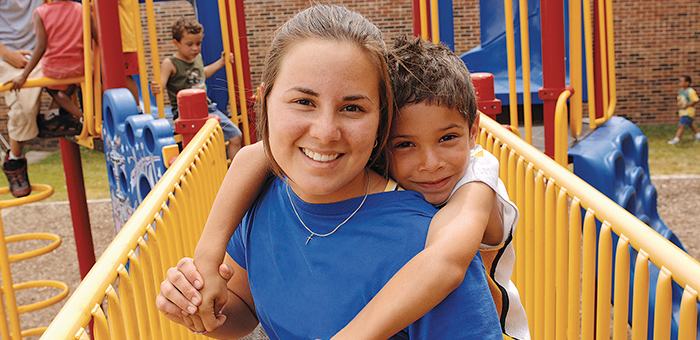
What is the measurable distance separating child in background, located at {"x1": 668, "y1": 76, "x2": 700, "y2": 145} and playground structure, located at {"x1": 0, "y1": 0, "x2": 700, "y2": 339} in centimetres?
899

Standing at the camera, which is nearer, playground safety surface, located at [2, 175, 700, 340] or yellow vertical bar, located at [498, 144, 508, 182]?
yellow vertical bar, located at [498, 144, 508, 182]

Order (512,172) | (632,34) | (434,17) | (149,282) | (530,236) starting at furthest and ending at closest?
1. (632,34)
2. (434,17)
3. (512,172)
4. (530,236)
5. (149,282)

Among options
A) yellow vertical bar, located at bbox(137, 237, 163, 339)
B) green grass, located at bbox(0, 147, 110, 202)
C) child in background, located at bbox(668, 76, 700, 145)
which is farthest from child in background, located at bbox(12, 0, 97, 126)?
child in background, located at bbox(668, 76, 700, 145)

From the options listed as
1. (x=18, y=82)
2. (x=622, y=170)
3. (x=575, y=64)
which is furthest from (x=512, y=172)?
(x=18, y=82)

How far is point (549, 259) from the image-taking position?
2119 millimetres

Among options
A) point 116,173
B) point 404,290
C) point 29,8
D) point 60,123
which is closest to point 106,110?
point 116,173

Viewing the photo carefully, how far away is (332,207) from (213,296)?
35 cm

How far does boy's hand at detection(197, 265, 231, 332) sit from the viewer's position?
4.33 feet

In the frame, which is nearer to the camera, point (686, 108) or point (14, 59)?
point (14, 59)

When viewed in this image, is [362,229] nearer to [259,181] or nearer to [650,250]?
[259,181]

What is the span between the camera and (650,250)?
127cm

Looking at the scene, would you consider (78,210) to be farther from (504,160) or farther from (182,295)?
(182,295)

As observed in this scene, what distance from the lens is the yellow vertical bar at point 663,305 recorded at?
1.22 metres

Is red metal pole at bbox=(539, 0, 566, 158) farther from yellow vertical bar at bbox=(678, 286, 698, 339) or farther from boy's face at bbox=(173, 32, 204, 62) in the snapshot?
boy's face at bbox=(173, 32, 204, 62)
